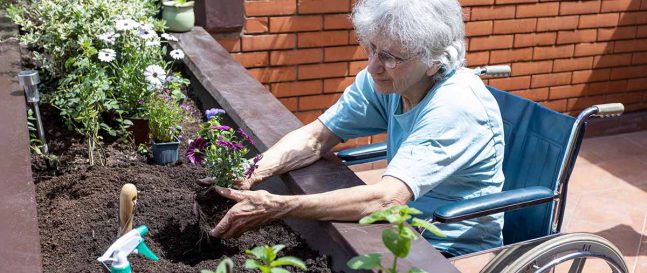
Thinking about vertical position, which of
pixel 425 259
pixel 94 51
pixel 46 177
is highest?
pixel 94 51

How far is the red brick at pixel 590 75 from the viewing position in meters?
5.25

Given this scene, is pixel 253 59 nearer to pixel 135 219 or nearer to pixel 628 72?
pixel 135 219

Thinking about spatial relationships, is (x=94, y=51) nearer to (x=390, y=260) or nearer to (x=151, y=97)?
(x=151, y=97)

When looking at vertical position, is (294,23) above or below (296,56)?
above

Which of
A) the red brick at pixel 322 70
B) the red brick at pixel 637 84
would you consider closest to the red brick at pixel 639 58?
the red brick at pixel 637 84

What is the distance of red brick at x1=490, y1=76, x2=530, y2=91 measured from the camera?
5055mm

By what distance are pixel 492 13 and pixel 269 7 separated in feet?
4.53

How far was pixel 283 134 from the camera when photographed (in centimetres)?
276

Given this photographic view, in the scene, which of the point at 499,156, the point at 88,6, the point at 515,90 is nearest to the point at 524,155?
the point at 499,156

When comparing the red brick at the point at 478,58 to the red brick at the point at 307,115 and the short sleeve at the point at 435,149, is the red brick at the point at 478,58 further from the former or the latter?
→ the short sleeve at the point at 435,149

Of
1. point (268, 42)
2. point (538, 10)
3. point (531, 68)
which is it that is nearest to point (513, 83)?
point (531, 68)

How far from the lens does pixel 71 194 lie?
262 cm

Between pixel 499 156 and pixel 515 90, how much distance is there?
290 centimetres


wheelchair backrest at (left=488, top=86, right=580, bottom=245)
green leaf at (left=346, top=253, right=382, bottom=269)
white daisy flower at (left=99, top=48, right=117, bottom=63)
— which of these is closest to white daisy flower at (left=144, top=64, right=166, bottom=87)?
white daisy flower at (left=99, top=48, right=117, bottom=63)
